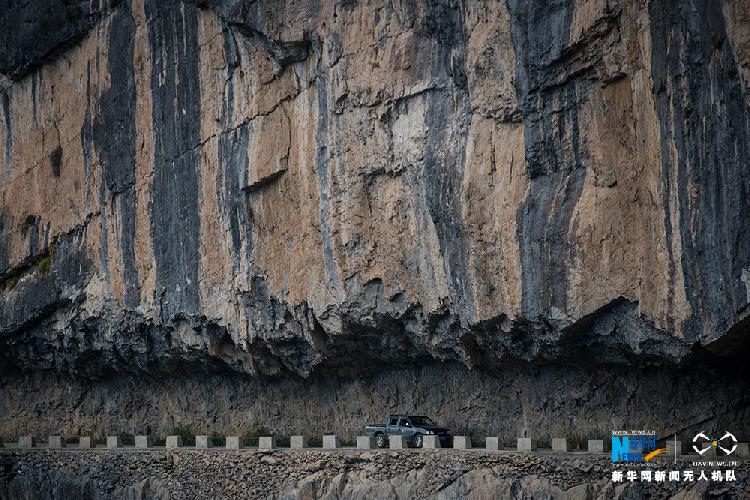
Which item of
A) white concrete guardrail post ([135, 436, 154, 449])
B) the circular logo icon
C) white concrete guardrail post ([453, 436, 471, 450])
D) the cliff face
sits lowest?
the circular logo icon

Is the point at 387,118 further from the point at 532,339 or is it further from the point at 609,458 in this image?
the point at 609,458

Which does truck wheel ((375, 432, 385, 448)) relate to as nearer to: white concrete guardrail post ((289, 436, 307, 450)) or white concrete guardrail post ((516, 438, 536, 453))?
white concrete guardrail post ((289, 436, 307, 450))

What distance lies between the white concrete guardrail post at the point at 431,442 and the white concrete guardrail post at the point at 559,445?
11.5 ft

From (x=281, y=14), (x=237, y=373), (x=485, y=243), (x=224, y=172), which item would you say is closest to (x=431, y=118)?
(x=485, y=243)

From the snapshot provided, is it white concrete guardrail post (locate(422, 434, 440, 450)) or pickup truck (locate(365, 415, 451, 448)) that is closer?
white concrete guardrail post (locate(422, 434, 440, 450))

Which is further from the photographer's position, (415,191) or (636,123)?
(415,191)

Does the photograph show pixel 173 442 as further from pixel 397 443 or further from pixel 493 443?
pixel 493 443

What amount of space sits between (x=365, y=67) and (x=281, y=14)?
337 centimetres

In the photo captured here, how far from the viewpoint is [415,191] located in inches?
1243

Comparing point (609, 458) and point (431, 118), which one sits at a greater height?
point (431, 118)

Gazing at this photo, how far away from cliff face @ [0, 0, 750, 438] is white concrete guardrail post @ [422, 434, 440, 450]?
7.44 feet

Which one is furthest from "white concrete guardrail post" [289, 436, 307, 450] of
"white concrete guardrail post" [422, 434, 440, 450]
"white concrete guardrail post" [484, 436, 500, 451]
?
"white concrete guardrail post" [484, 436, 500, 451]

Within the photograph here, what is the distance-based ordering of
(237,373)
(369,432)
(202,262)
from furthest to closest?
(237,373), (202,262), (369,432)

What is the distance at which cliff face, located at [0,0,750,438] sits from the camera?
1012 inches
